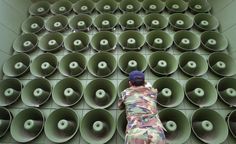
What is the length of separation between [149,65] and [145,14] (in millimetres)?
911

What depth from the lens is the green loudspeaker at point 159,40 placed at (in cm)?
300

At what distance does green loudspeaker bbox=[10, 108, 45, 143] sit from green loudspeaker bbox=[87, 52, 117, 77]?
28.9 inches

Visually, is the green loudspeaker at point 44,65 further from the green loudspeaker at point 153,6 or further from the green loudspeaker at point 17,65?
the green loudspeaker at point 153,6

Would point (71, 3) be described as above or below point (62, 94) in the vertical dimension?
above

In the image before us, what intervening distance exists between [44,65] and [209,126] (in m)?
1.86

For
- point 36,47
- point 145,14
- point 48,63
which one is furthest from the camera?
point 145,14

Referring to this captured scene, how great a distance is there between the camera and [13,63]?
3.00 metres

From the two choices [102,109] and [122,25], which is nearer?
[102,109]

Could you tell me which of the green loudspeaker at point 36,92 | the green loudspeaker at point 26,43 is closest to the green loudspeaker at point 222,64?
the green loudspeaker at point 36,92

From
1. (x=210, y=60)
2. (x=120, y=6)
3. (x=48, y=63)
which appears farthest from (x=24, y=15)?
(x=210, y=60)

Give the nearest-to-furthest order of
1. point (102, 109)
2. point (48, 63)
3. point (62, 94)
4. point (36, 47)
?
point (102, 109), point (62, 94), point (48, 63), point (36, 47)

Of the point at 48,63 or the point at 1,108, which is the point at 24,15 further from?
the point at 1,108

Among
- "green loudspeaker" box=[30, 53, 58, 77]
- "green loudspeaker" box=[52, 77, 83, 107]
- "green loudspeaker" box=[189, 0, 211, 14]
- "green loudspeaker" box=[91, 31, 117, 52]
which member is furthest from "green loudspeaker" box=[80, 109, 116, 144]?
"green loudspeaker" box=[189, 0, 211, 14]

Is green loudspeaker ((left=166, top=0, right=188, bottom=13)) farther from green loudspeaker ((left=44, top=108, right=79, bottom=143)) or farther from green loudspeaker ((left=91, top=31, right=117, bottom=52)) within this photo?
green loudspeaker ((left=44, top=108, right=79, bottom=143))
